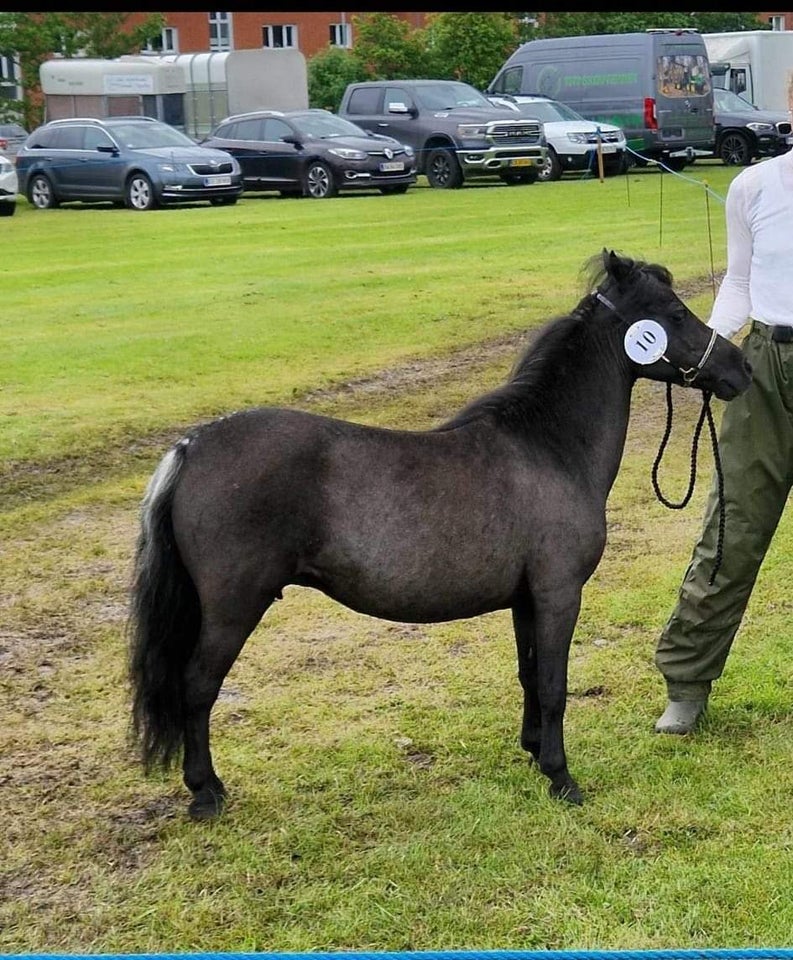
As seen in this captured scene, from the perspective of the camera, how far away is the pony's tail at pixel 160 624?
12.7 ft

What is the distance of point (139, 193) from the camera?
2377 centimetres

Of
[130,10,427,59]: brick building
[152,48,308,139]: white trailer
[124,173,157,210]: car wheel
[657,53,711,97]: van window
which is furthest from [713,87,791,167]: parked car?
[130,10,427,59]: brick building

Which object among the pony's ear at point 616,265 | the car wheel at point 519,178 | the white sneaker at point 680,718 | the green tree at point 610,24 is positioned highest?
the green tree at point 610,24

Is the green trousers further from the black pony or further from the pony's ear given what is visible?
the pony's ear

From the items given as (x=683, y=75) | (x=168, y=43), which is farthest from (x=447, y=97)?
(x=168, y=43)

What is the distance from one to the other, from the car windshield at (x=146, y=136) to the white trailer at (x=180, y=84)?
11255mm

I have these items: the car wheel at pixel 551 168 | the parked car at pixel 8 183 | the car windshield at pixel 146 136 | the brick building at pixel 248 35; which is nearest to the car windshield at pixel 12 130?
the brick building at pixel 248 35

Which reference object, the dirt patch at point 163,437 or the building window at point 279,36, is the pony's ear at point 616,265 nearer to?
the dirt patch at point 163,437

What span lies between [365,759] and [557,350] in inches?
60.8

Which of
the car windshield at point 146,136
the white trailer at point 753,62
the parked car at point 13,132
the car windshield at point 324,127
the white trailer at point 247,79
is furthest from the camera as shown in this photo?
the parked car at point 13,132

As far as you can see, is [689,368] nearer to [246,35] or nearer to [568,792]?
[568,792]

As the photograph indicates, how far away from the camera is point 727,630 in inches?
184

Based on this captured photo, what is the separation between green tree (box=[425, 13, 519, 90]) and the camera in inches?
1537

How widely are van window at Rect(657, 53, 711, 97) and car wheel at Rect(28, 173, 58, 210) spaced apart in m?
13.9
